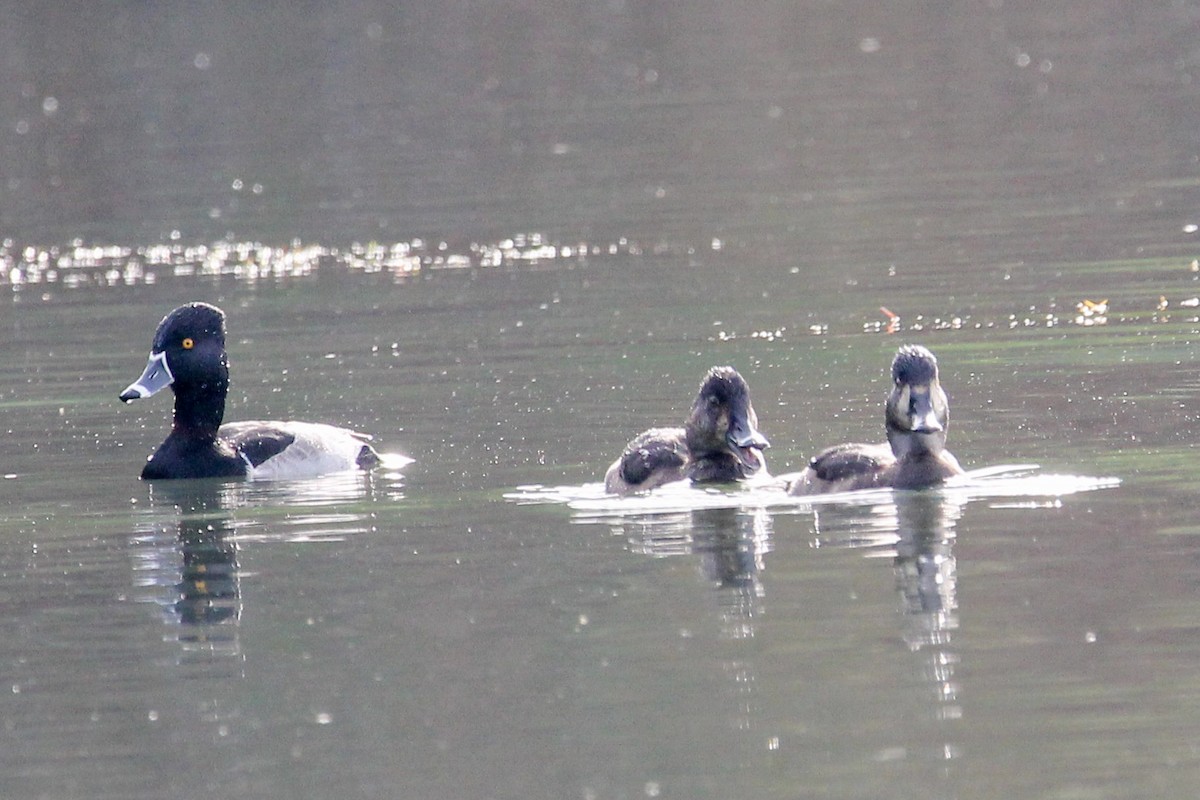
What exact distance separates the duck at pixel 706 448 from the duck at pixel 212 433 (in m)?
2.32

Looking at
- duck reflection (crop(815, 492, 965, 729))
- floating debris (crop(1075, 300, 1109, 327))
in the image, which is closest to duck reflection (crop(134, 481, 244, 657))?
duck reflection (crop(815, 492, 965, 729))

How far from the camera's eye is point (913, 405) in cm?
1397

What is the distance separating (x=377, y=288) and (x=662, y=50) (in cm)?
3096

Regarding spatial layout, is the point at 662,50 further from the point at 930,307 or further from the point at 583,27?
the point at 930,307

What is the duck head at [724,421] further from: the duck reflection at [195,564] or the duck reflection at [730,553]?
the duck reflection at [195,564]

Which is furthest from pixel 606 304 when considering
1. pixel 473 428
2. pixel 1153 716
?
pixel 1153 716

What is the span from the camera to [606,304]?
2222 cm

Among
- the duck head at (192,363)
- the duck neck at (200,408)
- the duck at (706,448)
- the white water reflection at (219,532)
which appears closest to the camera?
the white water reflection at (219,532)

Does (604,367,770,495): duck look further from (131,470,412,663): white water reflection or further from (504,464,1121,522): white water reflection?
(131,470,412,663): white water reflection

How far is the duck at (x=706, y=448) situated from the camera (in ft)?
47.1

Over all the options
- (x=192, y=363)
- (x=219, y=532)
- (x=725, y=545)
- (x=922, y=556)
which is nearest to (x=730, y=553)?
(x=725, y=545)

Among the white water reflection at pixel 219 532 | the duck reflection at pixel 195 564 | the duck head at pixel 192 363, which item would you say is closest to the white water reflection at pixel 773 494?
the white water reflection at pixel 219 532

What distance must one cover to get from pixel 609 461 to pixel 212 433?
290 cm

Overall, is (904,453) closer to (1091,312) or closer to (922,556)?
(922,556)
